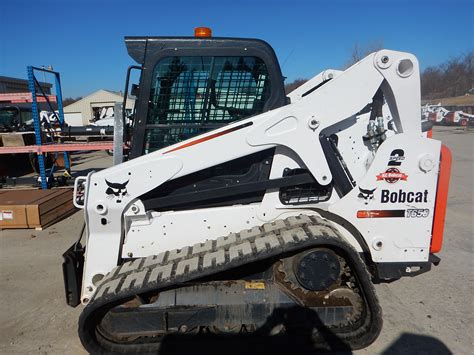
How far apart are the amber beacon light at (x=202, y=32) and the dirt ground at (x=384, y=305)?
2614 mm

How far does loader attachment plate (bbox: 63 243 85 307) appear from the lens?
2.99 metres

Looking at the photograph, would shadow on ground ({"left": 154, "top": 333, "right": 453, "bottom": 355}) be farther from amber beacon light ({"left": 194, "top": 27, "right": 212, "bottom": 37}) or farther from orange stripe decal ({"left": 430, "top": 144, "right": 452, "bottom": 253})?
amber beacon light ({"left": 194, "top": 27, "right": 212, "bottom": 37})

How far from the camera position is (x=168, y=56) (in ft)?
9.25

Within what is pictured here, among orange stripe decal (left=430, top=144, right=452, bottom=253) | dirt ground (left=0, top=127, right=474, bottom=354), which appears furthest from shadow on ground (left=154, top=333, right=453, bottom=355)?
orange stripe decal (left=430, top=144, right=452, bottom=253)

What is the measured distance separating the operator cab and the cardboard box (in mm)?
3909

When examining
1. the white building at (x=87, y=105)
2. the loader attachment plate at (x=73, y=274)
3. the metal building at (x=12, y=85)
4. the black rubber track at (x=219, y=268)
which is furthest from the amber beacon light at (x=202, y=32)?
the white building at (x=87, y=105)

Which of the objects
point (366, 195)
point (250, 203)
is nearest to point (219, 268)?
point (250, 203)

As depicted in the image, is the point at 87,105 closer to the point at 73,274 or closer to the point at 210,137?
the point at 73,274

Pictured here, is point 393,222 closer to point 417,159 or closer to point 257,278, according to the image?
point 417,159

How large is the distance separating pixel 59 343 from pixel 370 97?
3322 mm

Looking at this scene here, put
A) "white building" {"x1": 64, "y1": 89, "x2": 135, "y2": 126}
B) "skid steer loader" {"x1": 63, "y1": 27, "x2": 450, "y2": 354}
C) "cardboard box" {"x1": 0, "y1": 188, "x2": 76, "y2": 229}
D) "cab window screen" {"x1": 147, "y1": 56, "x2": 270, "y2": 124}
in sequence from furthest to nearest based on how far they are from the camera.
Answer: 1. "white building" {"x1": 64, "y1": 89, "x2": 135, "y2": 126}
2. "cardboard box" {"x1": 0, "y1": 188, "x2": 76, "y2": 229}
3. "cab window screen" {"x1": 147, "y1": 56, "x2": 270, "y2": 124}
4. "skid steer loader" {"x1": 63, "y1": 27, "x2": 450, "y2": 354}

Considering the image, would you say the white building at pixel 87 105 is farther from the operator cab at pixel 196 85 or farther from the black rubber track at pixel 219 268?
the black rubber track at pixel 219 268

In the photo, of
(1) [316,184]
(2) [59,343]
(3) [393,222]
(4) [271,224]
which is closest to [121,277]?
(2) [59,343]

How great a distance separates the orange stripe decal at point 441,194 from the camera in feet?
9.43
